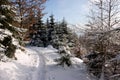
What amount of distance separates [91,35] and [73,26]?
1002mm

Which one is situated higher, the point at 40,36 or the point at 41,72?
the point at 41,72

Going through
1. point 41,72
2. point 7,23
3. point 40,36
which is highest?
point 7,23

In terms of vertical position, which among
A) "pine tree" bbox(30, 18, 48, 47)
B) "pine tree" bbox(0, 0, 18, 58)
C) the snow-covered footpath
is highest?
"pine tree" bbox(0, 0, 18, 58)

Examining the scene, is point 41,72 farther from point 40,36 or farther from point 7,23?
point 40,36

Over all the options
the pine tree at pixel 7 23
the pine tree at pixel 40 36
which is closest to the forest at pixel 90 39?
the pine tree at pixel 7 23

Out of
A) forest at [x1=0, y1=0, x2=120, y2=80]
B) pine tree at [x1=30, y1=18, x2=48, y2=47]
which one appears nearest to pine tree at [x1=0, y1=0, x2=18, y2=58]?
forest at [x1=0, y1=0, x2=120, y2=80]

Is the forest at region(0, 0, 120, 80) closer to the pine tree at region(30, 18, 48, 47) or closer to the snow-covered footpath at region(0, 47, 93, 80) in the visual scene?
the snow-covered footpath at region(0, 47, 93, 80)

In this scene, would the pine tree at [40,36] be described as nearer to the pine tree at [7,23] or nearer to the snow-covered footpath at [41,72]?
the snow-covered footpath at [41,72]

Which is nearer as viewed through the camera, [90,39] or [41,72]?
[90,39]

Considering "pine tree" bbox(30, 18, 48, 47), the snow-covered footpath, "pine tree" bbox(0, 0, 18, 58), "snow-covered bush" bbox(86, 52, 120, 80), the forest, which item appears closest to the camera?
the forest

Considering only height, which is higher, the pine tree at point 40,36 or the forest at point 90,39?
the forest at point 90,39

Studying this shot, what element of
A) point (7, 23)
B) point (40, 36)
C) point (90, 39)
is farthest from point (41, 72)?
point (40, 36)

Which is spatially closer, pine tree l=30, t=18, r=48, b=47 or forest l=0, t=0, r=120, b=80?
forest l=0, t=0, r=120, b=80

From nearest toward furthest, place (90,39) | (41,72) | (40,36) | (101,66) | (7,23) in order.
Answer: (90,39) < (101,66) < (7,23) < (41,72) < (40,36)
